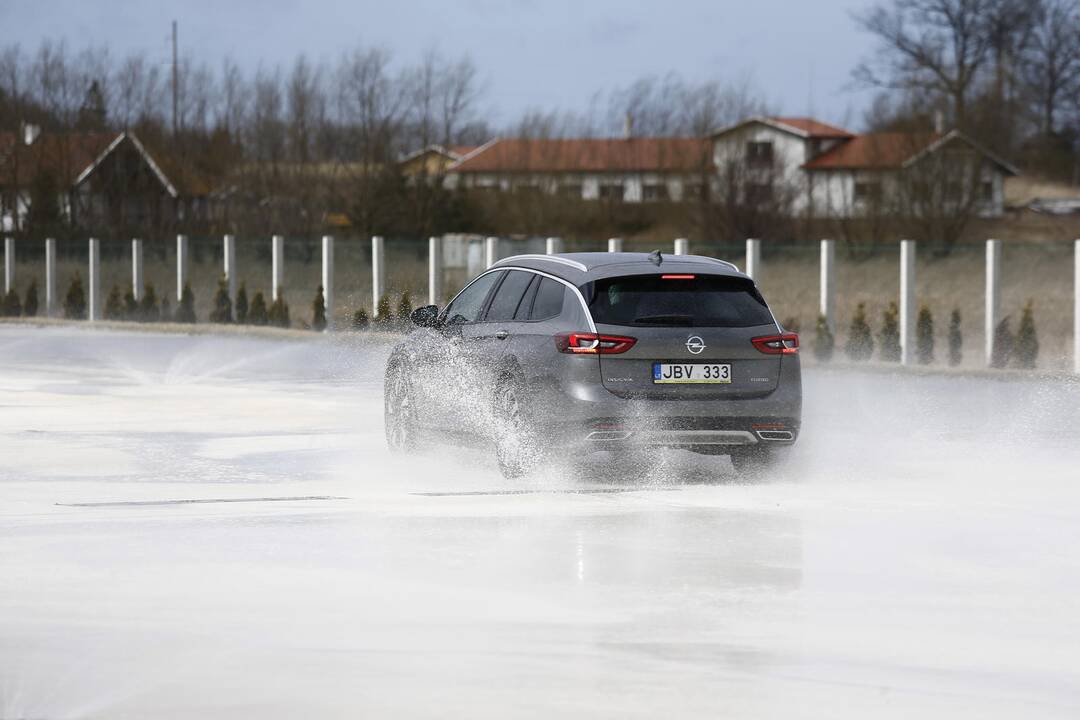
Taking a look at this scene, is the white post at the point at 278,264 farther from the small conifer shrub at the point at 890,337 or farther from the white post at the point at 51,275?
the small conifer shrub at the point at 890,337

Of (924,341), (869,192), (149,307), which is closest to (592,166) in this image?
(869,192)

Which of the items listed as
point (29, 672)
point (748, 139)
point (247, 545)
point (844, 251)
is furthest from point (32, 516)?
point (748, 139)

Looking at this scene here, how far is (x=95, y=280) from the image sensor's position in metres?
46.5

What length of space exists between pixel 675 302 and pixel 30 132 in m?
57.4

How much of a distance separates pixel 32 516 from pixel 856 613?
5.31 metres

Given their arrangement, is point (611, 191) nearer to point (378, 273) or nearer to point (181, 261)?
point (181, 261)

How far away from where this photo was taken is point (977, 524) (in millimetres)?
11062

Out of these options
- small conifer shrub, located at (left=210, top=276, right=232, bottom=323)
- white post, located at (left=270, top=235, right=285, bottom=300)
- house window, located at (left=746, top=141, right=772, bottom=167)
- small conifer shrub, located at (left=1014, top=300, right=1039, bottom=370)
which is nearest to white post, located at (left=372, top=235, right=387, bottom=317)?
white post, located at (left=270, top=235, right=285, bottom=300)

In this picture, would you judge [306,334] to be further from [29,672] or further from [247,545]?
[29,672]

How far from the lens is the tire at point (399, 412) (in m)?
14.7

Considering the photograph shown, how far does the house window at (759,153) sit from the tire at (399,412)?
42891 mm

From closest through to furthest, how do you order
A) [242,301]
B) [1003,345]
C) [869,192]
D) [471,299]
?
[471,299] → [1003,345] → [242,301] → [869,192]

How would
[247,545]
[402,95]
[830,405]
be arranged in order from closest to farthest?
[247,545] < [830,405] < [402,95]

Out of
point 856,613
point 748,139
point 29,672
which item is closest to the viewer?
point 29,672
